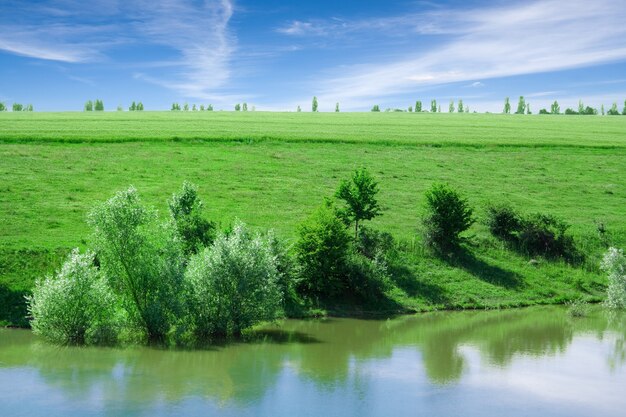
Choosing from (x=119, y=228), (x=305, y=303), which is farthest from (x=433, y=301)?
(x=119, y=228)

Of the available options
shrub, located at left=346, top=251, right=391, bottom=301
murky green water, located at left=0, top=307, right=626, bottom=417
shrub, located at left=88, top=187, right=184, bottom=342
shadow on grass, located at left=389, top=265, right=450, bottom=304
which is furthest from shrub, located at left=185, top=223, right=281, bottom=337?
shadow on grass, located at left=389, top=265, right=450, bottom=304

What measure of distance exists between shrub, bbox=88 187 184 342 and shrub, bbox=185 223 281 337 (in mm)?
1240

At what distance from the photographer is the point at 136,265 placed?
32.9m

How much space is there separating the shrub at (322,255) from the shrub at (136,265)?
10.3 metres

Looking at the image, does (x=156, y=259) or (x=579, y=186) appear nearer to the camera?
(x=156, y=259)

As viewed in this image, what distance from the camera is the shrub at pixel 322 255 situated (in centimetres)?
4112

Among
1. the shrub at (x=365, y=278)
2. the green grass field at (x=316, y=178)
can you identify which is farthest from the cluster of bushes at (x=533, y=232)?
the shrub at (x=365, y=278)

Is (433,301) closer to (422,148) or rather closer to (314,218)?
(314,218)

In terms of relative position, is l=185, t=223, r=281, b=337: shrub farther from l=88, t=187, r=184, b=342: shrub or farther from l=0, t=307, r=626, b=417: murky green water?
l=0, t=307, r=626, b=417: murky green water

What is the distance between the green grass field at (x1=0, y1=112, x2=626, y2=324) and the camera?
148ft

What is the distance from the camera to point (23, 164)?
59.7m

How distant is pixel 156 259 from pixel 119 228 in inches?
96.3

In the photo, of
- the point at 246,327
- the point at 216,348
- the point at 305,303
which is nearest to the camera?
the point at 216,348

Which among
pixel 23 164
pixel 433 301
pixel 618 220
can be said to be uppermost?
pixel 23 164
